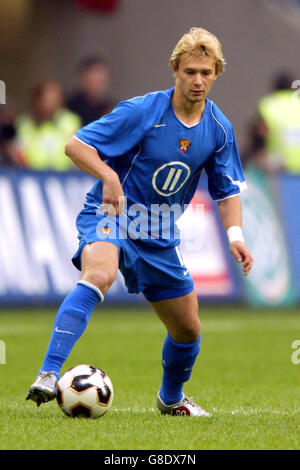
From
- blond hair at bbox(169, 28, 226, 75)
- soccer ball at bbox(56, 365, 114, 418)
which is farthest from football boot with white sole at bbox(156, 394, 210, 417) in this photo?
blond hair at bbox(169, 28, 226, 75)

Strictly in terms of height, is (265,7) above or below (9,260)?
above

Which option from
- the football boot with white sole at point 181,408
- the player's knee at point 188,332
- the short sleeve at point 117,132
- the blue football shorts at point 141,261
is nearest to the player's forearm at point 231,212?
the blue football shorts at point 141,261

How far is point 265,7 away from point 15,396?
12.2 metres

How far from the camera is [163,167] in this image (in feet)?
17.4

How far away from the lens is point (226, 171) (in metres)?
5.51

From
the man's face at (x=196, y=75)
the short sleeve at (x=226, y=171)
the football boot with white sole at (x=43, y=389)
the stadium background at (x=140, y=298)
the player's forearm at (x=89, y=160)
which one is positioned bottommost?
the stadium background at (x=140, y=298)

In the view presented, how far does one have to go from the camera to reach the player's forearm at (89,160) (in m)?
5.02

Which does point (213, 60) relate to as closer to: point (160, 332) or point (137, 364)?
point (137, 364)

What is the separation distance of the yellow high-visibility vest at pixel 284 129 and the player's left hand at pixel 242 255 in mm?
8002

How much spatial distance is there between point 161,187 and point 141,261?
42cm

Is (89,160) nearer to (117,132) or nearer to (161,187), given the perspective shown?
(117,132)

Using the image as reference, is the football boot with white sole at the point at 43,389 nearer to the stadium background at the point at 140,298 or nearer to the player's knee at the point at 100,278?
the stadium background at the point at 140,298

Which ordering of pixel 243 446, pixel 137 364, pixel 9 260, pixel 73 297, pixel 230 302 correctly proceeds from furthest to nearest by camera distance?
pixel 230 302
pixel 9 260
pixel 137 364
pixel 73 297
pixel 243 446

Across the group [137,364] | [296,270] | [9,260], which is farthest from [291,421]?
[296,270]
